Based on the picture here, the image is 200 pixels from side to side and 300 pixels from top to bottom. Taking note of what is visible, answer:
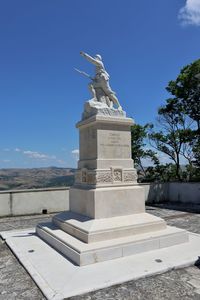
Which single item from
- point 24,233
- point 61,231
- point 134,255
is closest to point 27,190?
point 24,233

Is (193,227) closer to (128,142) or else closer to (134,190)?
(134,190)

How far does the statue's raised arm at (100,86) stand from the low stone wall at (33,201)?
5.54 m

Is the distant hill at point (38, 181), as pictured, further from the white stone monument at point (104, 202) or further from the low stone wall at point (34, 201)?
the white stone monument at point (104, 202)

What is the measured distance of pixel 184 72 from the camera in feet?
49.9

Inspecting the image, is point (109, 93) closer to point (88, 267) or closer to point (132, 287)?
point (88, 267)

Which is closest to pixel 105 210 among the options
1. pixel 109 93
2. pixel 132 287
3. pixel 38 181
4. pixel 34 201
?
pixel 132 287

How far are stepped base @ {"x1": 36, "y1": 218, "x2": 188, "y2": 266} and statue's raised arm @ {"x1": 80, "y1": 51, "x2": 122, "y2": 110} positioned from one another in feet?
11.1

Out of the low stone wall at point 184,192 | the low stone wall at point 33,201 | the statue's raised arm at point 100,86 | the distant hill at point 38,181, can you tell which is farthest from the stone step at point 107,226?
the low stone wall at point 184,192

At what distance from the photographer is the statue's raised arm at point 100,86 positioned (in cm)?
736

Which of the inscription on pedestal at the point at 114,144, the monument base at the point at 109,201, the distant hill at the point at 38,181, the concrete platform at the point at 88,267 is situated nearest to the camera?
the concrete platform at the point at 88,267

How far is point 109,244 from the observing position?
516 centimetres

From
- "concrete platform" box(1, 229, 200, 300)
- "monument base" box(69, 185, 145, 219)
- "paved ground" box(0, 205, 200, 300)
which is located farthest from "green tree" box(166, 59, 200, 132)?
"paved ground" box(0, 205, 200, 300)

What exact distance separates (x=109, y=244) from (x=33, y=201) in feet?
22.0

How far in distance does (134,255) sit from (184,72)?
1241 centimetres
